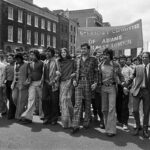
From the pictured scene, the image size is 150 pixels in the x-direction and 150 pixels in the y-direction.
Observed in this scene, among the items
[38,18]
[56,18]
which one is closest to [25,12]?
[38,18]

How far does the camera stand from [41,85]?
632 centimetres

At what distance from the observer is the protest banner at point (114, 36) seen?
768 cm

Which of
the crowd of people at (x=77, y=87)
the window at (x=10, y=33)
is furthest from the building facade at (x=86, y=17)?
the crowd of people at (x=77, y=87)

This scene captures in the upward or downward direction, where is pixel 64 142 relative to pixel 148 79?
downward

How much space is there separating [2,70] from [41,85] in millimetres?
1449

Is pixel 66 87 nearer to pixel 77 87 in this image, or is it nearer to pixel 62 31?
pixel 77 87

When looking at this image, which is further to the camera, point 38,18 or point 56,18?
point 56,18

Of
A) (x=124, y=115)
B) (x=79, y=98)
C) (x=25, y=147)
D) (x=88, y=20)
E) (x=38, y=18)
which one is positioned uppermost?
(x=88, y=20)

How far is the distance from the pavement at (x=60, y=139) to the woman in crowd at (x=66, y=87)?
0.28m

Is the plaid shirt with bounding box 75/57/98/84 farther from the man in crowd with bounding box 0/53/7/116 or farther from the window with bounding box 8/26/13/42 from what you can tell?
the window with bounding box 8/26/13/42

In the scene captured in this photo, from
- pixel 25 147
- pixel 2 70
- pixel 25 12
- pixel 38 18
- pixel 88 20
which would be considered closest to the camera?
pixel 25 147

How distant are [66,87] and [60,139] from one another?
1277 millimetres

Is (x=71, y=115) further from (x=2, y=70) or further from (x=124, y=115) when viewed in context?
(x=2, y=70)

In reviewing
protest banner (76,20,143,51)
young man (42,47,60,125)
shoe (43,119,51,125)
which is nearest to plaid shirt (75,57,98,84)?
young man (42,47,60,125)
